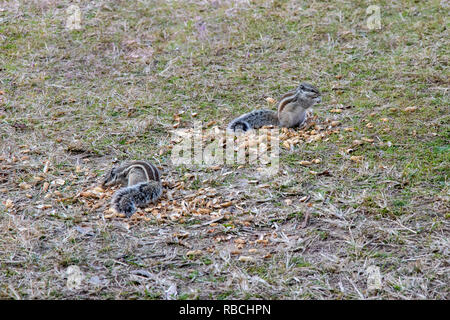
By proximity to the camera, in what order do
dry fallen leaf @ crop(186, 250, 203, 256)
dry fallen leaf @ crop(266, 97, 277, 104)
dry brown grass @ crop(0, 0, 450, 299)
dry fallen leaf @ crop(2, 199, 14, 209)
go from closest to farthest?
dry brown grass @ crop(0, 0, 450, 299) → dry fallen leaf @ crop(186, 250, 203, 256) → dry fallen leaf @ crop(2, 199, 14, 209) → dry fallen leaf @ crop(266, 97, 277, 104)

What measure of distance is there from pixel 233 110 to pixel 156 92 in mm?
1090

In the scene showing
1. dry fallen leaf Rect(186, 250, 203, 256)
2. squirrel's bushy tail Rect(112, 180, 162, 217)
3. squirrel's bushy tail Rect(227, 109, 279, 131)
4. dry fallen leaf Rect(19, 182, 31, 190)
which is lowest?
dry fallen leaf Rect(186, 250, 203, 256)

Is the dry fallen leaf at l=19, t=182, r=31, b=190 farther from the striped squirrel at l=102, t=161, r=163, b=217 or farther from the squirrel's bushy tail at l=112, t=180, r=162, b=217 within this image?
the squirrel's bushy tail at l=112, t=180, r=162, b=217

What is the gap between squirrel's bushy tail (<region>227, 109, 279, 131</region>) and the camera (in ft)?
19.0

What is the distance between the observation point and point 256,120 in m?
5.85

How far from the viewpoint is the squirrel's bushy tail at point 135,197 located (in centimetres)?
441

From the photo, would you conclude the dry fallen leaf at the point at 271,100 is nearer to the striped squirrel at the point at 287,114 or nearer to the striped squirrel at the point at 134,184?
the striped squirrel at the point at 287,114

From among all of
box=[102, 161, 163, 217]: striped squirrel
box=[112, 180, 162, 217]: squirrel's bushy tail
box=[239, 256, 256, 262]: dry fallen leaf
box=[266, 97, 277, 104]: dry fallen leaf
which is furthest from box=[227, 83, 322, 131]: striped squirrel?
box=[239, 256, 256, 262]: dry fallen leaf

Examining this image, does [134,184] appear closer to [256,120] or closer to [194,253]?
[194,253]

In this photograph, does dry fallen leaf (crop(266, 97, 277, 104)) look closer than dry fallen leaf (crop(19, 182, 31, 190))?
No

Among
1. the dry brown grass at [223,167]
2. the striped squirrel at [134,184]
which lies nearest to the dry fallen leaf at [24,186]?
the dry brown grass at [223,167]

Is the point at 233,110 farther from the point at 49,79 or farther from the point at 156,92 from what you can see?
the point at 49,79

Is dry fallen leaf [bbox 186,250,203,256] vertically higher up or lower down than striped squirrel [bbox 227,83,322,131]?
lower down

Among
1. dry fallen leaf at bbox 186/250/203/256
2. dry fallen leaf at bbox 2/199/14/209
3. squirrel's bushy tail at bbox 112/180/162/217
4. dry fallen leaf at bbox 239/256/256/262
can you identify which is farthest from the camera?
dry fallen leaf at bbox 2/199/14/209
